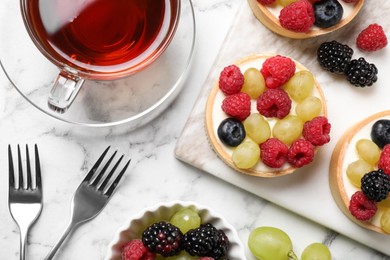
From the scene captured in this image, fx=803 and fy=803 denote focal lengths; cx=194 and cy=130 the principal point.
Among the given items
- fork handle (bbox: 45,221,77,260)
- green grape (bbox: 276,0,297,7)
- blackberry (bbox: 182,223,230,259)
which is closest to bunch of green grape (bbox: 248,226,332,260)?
blackberry (bbox: 182,223,230,259)

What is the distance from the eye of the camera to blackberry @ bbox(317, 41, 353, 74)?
1895 millimetres

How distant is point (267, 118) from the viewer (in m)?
1.84

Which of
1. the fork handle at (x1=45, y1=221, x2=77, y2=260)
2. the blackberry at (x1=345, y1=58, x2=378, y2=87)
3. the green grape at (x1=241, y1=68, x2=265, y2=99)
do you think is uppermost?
the green grape at (x1=241, y1=68, x2=265, y2=99)

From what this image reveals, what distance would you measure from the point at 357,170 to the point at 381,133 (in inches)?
4.0

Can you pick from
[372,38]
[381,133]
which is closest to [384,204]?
[381,133]

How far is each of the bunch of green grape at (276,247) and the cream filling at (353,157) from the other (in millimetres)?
142

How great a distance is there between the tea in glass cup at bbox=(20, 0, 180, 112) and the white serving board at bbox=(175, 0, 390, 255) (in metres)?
0.20

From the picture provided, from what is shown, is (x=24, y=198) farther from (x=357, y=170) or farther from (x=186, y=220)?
(x=357, y=170)

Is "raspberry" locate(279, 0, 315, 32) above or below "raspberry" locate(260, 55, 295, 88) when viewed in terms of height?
above

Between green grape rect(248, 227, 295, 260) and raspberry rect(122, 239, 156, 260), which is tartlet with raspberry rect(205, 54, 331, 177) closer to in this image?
green grape rect(248, 227, 295, 260)

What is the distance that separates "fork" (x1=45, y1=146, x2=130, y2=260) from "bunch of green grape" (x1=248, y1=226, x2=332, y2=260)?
356 mm

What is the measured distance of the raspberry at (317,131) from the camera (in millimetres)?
1782

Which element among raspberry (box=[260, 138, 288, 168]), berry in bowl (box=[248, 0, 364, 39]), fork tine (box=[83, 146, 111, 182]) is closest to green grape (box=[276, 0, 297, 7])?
berry in bowl (box=[248, 0, 364, 39])

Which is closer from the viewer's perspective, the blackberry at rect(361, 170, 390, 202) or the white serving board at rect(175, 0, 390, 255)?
the blackberry at rect(361, 170, 390, 202)
